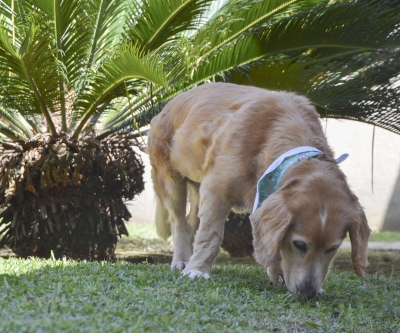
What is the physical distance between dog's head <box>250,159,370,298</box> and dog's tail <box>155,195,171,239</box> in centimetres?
223

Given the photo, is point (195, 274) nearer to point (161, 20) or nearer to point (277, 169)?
point (277, 169)

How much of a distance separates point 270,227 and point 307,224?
25 cm

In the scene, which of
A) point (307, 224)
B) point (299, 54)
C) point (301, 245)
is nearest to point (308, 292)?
point (301, 245)

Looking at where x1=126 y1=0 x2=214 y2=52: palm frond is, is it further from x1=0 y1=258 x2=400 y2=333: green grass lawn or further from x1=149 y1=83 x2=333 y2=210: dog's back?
x1=0 y1=258 x2=400 y2=333: green grass lawn

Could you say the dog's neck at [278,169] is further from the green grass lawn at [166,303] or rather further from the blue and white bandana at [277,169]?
the green grass lawn at [166,303]

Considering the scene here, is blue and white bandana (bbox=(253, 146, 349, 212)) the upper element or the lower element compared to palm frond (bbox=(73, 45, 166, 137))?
lower

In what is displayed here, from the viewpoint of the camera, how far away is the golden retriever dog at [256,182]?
4.56 meters

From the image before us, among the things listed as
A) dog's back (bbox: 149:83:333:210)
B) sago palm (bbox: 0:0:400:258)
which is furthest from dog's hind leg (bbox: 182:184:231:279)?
sago palm (bbox: 0:0:400:258)

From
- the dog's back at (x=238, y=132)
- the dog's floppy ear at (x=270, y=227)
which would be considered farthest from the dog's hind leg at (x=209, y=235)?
the dog's floppy ear at (x=270, y=227)

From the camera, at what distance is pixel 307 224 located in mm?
4520

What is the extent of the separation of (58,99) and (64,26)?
2.55 ft

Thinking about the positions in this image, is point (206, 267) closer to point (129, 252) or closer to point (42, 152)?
point (42, 152)

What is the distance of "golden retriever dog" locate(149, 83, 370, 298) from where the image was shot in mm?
4559

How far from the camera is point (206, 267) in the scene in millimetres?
5320
